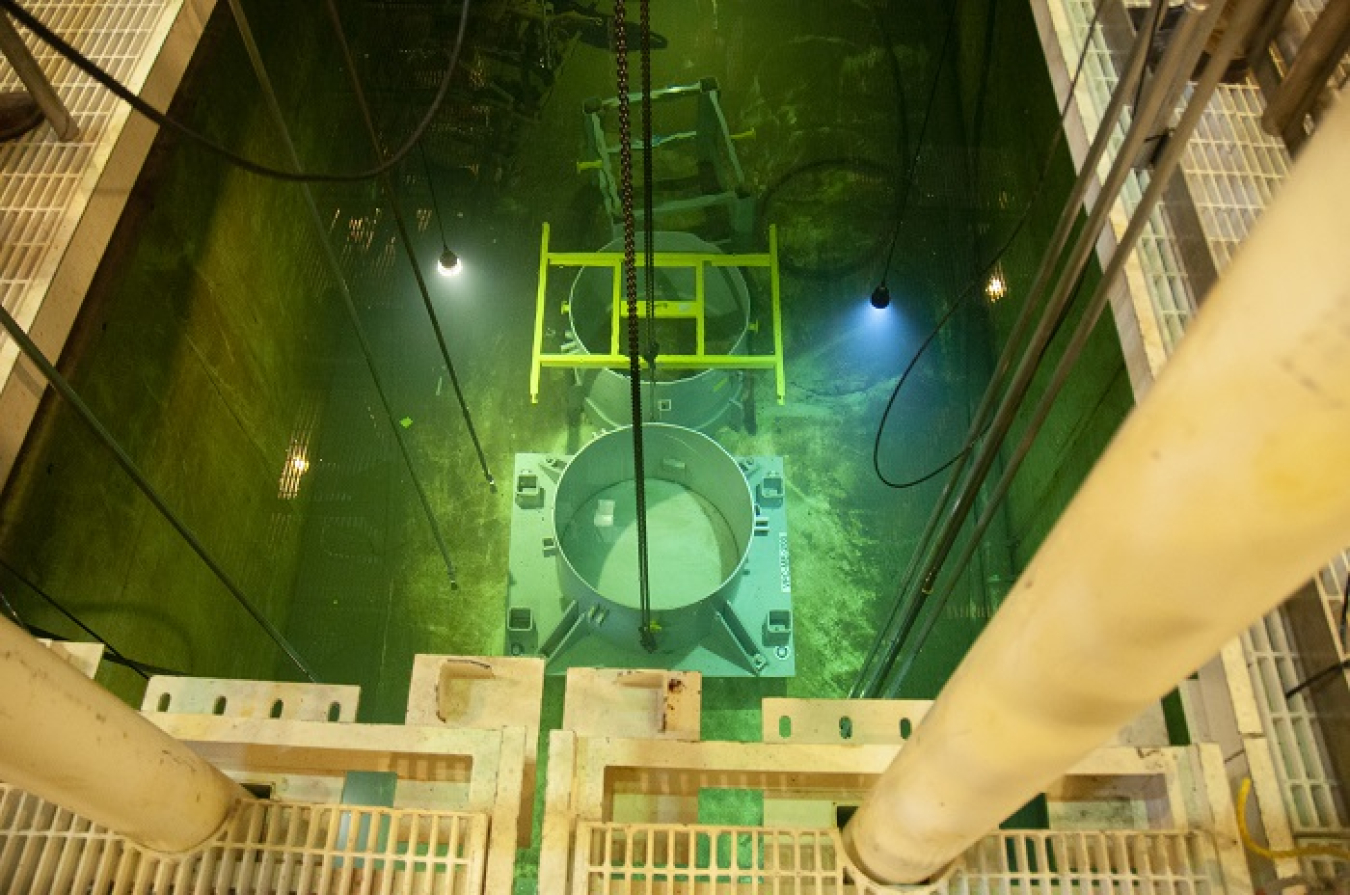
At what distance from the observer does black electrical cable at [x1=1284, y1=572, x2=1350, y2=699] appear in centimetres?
226

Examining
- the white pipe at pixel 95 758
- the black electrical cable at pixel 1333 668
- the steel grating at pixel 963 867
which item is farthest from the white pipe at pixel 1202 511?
the black electrical cable at pixel 1333 668

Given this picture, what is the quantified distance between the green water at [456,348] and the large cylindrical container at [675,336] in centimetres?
24

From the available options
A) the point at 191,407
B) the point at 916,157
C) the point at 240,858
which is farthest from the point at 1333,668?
the point at 916,157

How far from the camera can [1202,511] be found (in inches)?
33.0

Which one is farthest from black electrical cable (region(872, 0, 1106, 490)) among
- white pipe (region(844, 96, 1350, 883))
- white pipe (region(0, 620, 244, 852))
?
white pipe (region(0, 620, 244, 852))

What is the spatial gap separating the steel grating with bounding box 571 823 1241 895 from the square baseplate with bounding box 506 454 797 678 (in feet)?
6.88

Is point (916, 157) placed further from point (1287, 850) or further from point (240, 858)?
point (240, 858)

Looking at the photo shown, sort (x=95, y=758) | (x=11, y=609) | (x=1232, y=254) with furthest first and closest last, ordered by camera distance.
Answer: (x=11, y=609) < (x=1232, y=254) < (x=95, y=758)

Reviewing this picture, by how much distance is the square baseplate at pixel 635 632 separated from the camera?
4297 millimetres

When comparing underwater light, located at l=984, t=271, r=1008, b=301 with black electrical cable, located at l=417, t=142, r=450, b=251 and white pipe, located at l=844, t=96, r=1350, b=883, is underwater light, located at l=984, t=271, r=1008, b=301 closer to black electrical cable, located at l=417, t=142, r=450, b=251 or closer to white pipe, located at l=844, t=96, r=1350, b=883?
black electrical cable, located at l=417, t=142, r=450, b=251

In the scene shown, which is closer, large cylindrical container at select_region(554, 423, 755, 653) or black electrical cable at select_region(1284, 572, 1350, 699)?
black electrical cable at select_region(1284, 572, 1350, 699)

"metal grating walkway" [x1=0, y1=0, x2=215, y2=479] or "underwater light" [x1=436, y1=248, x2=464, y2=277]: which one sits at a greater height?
"underwater light" [x1=436, y1=248, x2=464, y2=277]

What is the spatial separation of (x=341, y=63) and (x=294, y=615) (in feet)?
10.1

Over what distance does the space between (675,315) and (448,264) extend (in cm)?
138
